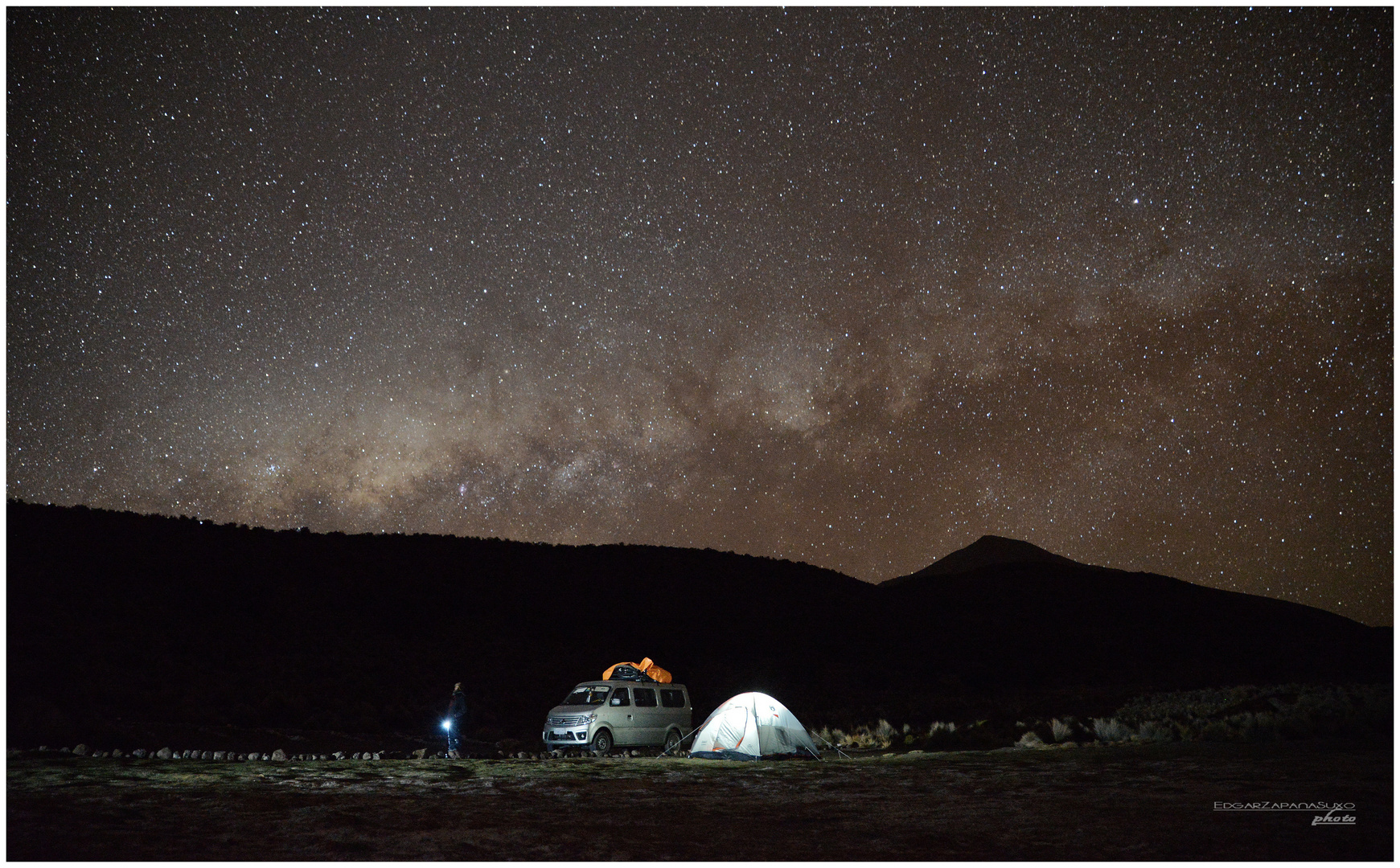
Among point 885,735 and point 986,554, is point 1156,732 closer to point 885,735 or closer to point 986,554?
point 885,735

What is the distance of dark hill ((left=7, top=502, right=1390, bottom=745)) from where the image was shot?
27.4 meters

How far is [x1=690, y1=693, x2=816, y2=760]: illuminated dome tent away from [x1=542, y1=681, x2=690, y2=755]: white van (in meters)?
1.72

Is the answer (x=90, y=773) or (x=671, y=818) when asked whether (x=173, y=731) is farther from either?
(x=671, y=818)

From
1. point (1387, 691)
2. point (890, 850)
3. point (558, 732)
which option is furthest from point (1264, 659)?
point (890, 850)

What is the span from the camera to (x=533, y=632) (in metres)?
46.7

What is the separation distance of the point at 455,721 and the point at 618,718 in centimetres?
336

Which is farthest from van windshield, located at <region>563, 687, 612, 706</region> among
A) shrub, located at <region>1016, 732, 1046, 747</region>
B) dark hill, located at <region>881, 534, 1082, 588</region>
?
dark hill, located at <region>881, 534, 1082, 588</region>

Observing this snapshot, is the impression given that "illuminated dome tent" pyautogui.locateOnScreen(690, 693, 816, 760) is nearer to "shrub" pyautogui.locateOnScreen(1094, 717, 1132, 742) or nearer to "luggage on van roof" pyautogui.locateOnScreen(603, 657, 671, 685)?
"luggage on van roof" pyautogui.locateOnScreen(603, 657, 671, 685)

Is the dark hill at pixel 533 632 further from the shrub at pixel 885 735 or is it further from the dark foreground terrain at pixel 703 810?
the dark foreground terrain at pixel 703 810

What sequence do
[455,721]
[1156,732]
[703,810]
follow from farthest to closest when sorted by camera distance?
[1156,732], [455,721], [703,810]

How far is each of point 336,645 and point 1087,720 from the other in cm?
2809

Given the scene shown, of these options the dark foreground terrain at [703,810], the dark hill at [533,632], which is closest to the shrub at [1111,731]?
the dark foreground terrain at [703,810]

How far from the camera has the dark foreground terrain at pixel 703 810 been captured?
855 centimetres

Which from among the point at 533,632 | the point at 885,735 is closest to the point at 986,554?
the point at 533,632
